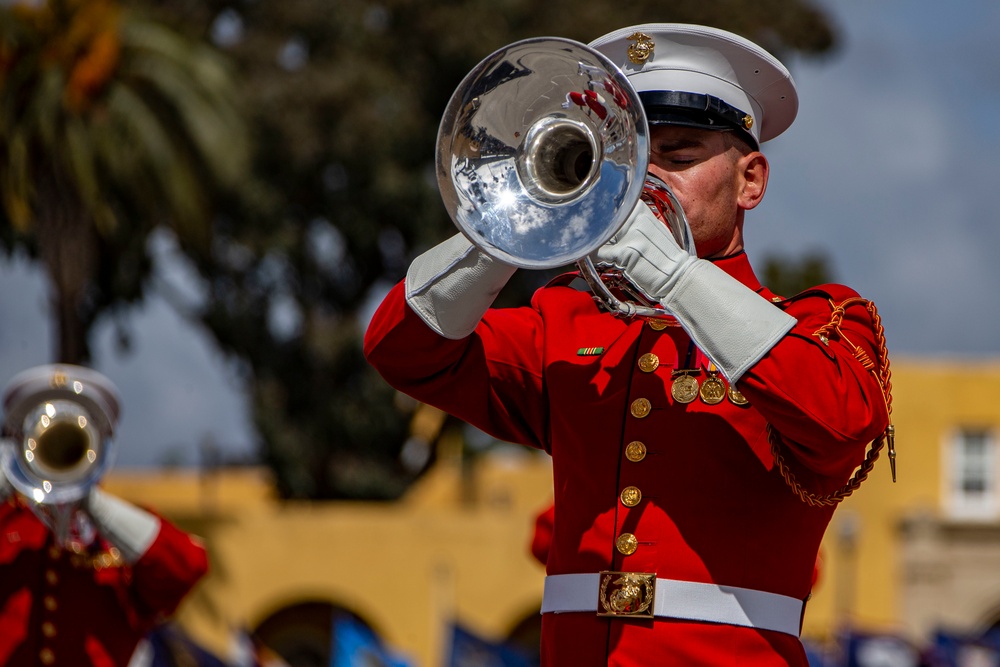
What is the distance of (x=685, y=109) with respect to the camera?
140 inches

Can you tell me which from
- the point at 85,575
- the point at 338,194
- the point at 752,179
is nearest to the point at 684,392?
the point at 752,179

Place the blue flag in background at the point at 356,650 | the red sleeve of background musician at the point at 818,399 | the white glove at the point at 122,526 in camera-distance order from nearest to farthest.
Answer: the red sleeve of background musician at the point at 818,399 < the white glove at the point at 122,526 < the blue flag in background at the point at 356,650

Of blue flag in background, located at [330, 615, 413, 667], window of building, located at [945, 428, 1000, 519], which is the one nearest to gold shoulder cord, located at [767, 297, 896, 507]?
blue flag in background, located at [330, 615, 413, 667]

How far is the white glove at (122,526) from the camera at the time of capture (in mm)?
5887

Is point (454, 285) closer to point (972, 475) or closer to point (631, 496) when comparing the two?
point (631, 496)

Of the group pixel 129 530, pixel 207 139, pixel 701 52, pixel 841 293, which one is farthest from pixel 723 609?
pixel 207 139

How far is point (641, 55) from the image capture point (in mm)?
3637

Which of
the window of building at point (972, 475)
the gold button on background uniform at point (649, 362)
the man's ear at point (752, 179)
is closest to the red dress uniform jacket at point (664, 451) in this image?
the gold button on background uniform at point (649, 362)

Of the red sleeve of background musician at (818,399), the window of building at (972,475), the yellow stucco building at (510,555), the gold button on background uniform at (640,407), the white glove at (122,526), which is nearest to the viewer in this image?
the red sleeve of background musician at (818,399)

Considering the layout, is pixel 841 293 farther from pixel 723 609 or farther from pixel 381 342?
pixel 381 342

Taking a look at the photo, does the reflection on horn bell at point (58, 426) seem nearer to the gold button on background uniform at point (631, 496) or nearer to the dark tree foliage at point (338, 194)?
the gold button on background uniform at point (631, 496)

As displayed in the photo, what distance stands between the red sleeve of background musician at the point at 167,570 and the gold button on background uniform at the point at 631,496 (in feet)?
9.10

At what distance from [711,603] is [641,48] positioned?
109cm

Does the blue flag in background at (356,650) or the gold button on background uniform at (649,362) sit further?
the blue flag in background at (356,650)
